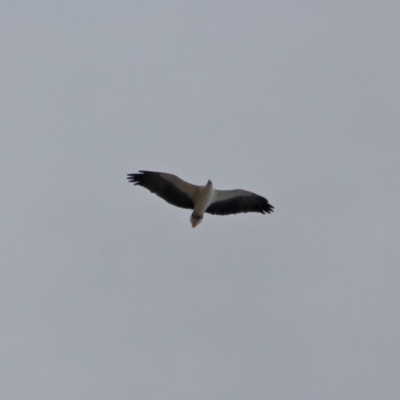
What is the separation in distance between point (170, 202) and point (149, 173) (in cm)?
105

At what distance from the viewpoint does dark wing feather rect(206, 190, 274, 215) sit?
1231 inches

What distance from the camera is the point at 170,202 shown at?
31.0 meters

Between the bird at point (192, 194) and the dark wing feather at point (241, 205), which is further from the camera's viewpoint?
the dark wing feather at point (241, 205)

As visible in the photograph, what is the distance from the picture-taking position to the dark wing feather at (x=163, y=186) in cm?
3078

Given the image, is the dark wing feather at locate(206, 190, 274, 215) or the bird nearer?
the bird

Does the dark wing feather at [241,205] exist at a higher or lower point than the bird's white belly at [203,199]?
higher

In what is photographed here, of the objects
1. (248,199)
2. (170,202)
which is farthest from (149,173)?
(248,199)

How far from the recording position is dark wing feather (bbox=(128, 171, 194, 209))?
3078cm

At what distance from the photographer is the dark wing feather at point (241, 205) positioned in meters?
31.3

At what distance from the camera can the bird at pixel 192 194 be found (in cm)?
3056

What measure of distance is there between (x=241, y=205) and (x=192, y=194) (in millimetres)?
1787

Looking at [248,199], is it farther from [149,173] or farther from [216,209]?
[149,173]

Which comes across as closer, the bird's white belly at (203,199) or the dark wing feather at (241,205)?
the bird's white belly at (203,199)

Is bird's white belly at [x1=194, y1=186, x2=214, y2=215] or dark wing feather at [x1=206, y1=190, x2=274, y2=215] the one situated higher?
dark wing feather at [x1=206, y1=190, x2=274, y2=215]
